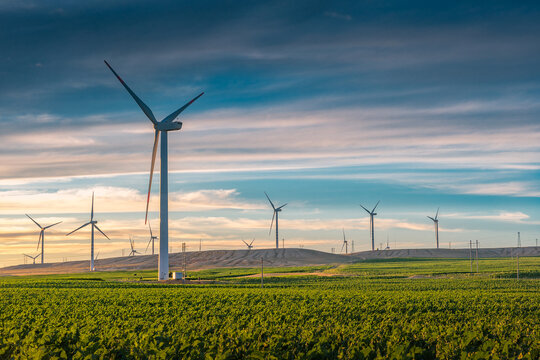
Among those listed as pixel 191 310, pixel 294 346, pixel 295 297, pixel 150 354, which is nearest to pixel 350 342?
pixel 294 346

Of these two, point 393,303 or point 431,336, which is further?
point 393,303

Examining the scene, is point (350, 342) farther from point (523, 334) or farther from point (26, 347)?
point (26, 347)

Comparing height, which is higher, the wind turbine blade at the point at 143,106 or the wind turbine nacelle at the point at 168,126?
the wind turbine blade at the point at 143,106

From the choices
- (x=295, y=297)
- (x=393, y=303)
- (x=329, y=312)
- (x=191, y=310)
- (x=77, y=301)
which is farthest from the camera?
(x=295, y=297)

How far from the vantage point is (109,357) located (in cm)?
1759

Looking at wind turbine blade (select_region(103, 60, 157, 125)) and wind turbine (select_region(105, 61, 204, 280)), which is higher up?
wind turbine blade (select_region(103, 60, 157, 125))

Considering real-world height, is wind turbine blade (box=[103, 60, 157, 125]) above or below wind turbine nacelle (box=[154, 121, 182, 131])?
above

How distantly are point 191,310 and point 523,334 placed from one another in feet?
66.8

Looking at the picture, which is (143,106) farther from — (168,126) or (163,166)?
(163,166)

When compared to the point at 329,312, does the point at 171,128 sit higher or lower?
higher

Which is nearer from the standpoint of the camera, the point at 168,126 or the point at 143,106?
the point at 168,126

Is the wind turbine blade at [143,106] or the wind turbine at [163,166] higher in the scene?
the wind turbine blade at [143,106]

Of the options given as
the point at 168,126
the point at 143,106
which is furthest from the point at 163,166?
the point at 143,106

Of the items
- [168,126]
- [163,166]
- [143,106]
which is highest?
[143,106]
